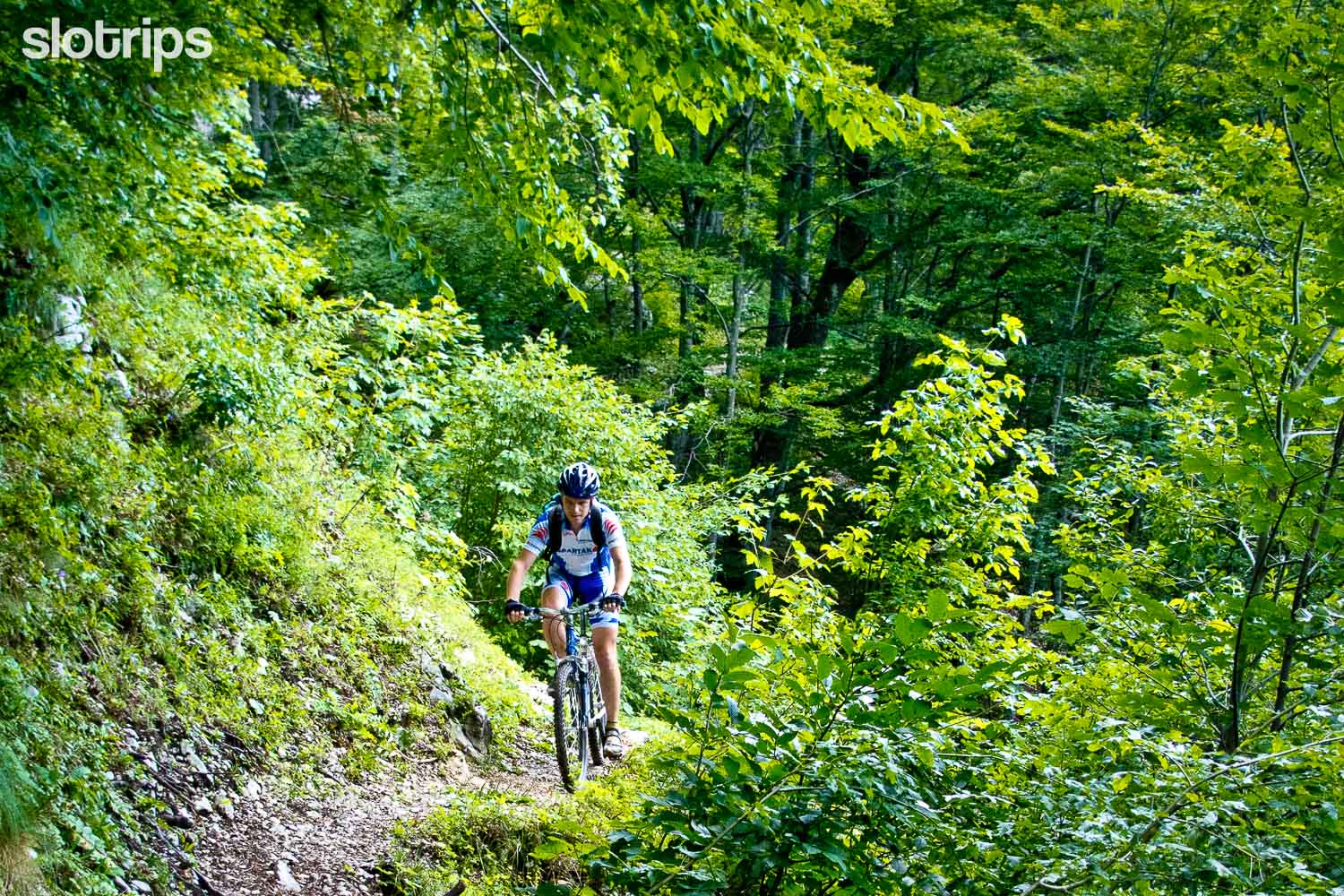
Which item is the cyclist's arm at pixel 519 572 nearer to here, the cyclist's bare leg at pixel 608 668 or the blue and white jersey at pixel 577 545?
the blue and white jersey at pixel 577 545

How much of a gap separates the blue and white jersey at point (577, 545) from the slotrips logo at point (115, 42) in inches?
135

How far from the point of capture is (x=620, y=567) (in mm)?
6398

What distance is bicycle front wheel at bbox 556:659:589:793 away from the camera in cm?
633

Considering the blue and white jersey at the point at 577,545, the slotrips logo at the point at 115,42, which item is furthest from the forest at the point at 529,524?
the blue and white jersey at the point at 577,545

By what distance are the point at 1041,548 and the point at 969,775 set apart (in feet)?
54.0

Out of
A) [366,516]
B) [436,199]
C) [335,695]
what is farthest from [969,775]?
[436,199]

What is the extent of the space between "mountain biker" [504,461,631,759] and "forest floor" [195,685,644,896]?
1045 mm

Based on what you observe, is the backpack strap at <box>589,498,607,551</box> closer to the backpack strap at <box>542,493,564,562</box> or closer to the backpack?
the backpack

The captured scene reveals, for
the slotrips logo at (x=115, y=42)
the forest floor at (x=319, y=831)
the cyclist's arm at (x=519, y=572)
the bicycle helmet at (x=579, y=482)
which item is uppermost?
the slotrips logo at (x=115, y=42)

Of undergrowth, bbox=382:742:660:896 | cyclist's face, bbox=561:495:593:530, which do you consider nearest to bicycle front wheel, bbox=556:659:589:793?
undergrowth, bbox=382:742:660:896

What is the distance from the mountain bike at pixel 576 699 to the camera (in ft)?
20.8

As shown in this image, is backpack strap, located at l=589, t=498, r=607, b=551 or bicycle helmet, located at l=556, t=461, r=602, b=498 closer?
bicycle helmet, located at l=556, t=461, r=602, b=498

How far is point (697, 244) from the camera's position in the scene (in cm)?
2114

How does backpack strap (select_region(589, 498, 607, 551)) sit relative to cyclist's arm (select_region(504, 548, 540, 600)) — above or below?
above
